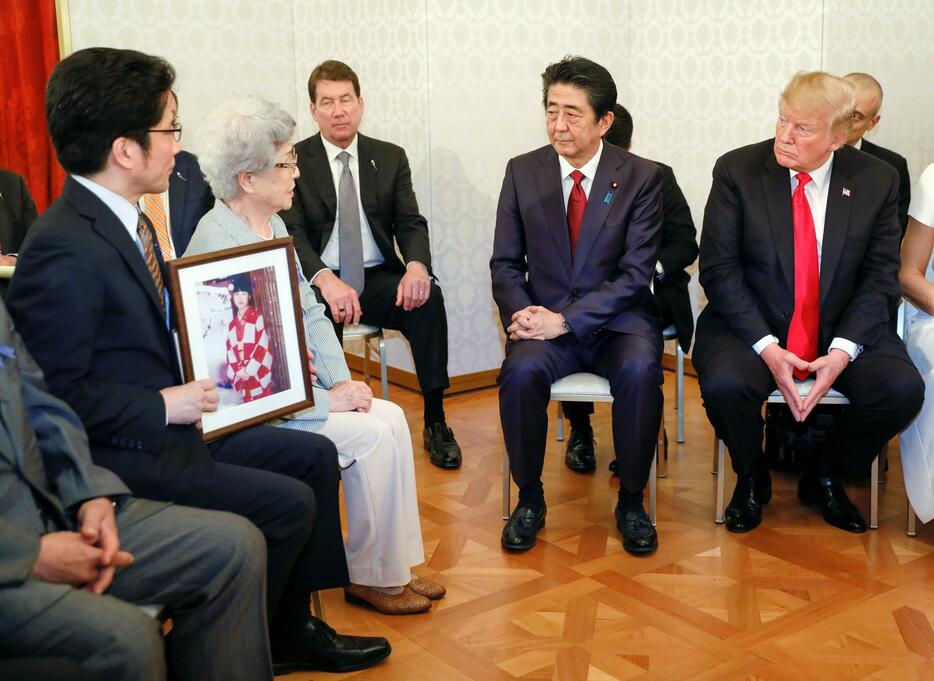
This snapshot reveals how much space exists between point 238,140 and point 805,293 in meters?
2.03

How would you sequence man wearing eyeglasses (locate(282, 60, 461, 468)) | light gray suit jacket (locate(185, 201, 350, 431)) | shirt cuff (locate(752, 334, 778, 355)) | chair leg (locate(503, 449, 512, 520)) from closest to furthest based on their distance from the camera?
1. light gray suit jacket (locate(185, 201, 350, 431))
2. shirt cuff (locate(752, 334, 778, 355))
3. chair leg (locate(503, 449, 512, 520))
4. man wearing eyeglasses (locate(282, 60, 461, 468))

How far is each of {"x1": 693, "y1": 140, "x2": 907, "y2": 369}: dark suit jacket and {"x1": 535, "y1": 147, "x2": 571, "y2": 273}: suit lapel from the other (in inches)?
21.2

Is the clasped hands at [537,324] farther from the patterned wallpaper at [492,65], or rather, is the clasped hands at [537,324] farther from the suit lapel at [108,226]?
the patterned wallpaper at [492,65]

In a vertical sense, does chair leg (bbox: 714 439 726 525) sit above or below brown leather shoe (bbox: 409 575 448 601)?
above

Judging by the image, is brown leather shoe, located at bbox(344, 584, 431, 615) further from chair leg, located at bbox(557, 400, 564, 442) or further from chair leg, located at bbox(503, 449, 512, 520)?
chair leg, located at bbox(557, 400, 564, 442)

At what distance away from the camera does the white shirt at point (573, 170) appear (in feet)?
12.8

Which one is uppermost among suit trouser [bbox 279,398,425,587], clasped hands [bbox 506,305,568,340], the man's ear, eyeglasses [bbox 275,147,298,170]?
the man's ear

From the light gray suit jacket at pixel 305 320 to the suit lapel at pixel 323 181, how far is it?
1504 mm

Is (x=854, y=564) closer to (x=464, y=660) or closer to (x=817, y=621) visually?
(x=817, y=621)

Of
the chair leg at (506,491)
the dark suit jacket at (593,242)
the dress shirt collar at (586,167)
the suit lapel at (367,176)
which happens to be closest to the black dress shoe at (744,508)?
the dark suit jacket at (593,242)

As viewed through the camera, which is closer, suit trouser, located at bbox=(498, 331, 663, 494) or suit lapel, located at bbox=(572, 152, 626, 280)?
suit trouser, located at bbox=(498, 331, 663, 494)

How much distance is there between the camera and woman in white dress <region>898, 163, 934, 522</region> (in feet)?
11.6

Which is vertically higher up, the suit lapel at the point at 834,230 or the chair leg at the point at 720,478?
the suit lapel at the point at 834,230

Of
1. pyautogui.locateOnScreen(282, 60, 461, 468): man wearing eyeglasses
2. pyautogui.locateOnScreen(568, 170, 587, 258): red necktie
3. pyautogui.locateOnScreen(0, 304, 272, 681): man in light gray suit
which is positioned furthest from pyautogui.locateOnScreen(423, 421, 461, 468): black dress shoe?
pyautogui.locateOnScreen(0, 304, 272, 681): man in light gray suit
